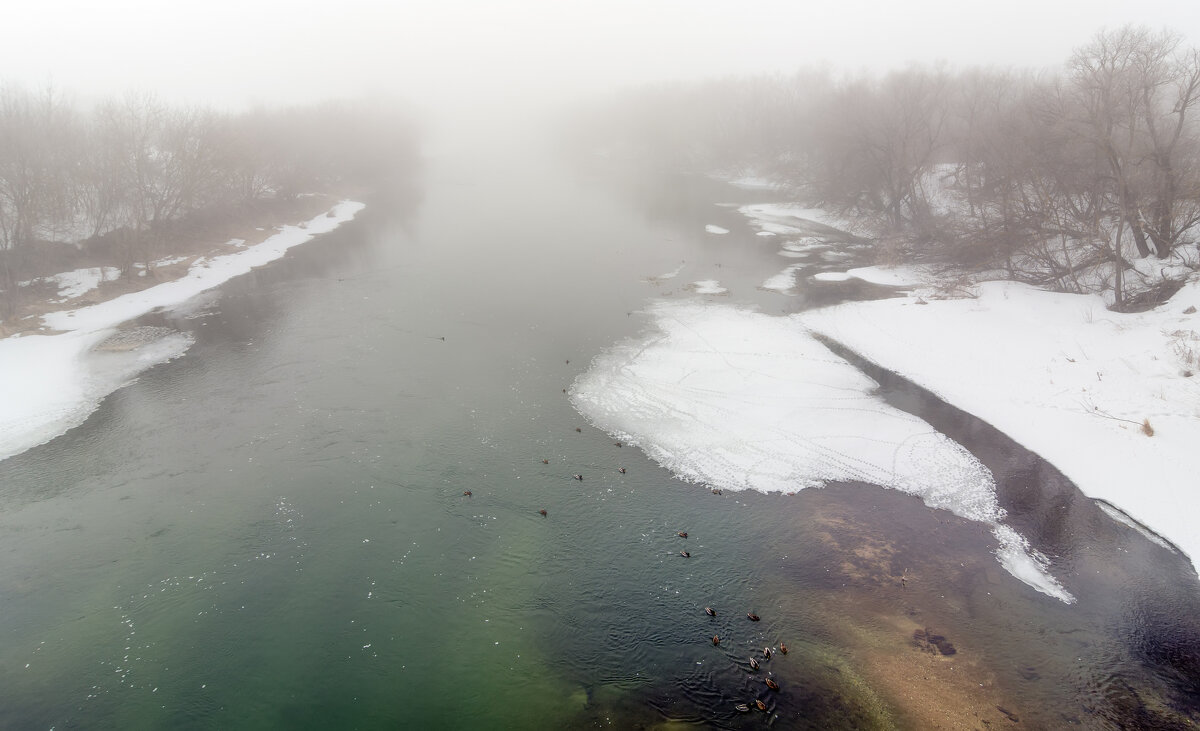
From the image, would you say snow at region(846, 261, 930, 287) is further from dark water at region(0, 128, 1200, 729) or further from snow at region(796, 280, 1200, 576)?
dark water at region(0, 128, 1200, 729)

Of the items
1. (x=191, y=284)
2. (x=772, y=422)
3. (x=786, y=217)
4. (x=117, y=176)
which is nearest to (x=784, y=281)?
(x=772, y=422)

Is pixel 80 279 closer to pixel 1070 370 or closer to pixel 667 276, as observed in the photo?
pixel 667 276

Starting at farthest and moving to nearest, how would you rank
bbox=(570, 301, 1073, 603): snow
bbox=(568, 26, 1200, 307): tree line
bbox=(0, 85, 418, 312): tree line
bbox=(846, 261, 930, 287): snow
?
bbox=(846, 261, 930, 287): snow → bbox=(0, 85, 418, 312): tree line → bbox=(568, 26, 1200, 307): tree line → bbox=(570, 301, 1073, 603): snow

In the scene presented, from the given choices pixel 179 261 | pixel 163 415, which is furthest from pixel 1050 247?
pixel 179 261

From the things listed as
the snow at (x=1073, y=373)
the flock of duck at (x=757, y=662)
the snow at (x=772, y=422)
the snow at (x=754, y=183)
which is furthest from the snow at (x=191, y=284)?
the snow at (x=754, y=183)

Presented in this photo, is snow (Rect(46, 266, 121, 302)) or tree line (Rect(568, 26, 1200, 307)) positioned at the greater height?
tree line (Rect(568, 26, 1200, 307))

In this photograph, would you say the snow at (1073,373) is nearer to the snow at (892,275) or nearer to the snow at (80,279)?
the snow at (892,275)

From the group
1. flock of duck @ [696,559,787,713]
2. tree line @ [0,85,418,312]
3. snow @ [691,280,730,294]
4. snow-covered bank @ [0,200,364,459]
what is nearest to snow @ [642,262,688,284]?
snow @ [691,280,730,294]
